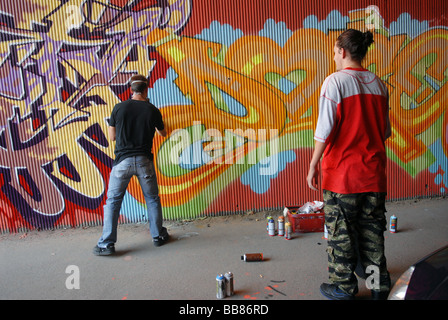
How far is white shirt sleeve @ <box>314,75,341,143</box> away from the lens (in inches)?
105

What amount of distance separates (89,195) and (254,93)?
280cm

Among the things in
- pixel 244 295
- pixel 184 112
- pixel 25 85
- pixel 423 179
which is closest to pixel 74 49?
pixel 25 85

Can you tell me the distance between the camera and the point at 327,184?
2.92 m

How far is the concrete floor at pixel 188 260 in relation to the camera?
3.24 meters

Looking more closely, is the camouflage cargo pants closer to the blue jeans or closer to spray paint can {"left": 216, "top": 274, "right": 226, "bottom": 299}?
spray paint can {"left": 216, "top": 274, "right": 226, "bottom": 299}

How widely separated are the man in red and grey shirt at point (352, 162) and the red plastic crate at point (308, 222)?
1478 millimetres

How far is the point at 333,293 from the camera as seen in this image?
9.71 ft

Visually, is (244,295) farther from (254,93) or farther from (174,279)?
(254,93)

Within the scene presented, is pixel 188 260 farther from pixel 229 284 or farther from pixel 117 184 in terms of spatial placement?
pixel 117 184

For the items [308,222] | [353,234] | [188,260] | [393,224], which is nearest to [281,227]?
[308,222]

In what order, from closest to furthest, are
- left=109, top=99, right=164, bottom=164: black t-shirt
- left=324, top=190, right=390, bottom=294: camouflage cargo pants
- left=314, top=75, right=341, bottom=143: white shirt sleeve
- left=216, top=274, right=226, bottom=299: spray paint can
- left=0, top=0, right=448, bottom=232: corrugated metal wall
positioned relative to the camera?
1. left=314, top=75, right=341, bottom=143: white shirt sleeve
2. left=324, top=190, right=390, bottom=294: camouflage cargo pants
3. left=216, top=274, right=226, bottom=299: spray paint can
4. left=109, top=99, right=164, bottom=164: black t-shirt
5. left=0, top=0, right=448, bottom=232: corrugated metal wall

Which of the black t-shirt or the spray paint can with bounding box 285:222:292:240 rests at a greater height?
the black t-shirt

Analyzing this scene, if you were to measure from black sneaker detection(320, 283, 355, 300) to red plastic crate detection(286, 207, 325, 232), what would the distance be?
1.42 metres

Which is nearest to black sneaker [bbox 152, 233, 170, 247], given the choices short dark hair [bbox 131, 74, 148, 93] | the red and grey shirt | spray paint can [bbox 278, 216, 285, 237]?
spray paint can [bbox 278, 216, 285, 237]
